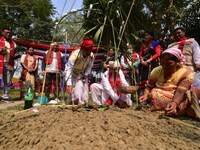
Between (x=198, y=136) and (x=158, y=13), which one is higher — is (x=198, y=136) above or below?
below

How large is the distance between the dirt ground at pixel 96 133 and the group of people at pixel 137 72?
26.8 inches

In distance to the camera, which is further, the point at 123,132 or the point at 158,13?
the point at 158,13

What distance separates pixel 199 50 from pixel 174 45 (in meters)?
0.38

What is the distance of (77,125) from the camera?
7.61ft

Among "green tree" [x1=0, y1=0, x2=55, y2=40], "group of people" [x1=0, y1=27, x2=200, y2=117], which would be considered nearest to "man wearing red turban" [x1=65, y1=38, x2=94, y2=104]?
"group of people" [x1=0, y1=27, x2=200, y2=117]

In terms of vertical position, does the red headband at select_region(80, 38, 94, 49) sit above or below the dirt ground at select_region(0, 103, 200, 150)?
above

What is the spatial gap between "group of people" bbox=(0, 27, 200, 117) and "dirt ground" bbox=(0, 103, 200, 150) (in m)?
0.68

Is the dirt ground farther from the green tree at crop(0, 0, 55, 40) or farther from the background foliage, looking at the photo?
the green tree at crop(0, 0, 55, 40)

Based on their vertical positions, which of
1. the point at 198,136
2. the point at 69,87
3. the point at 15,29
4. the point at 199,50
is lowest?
the point at 198,136

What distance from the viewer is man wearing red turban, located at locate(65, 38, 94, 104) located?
4.70 metres

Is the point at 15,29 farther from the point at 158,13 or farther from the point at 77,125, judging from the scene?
the point at 77,125

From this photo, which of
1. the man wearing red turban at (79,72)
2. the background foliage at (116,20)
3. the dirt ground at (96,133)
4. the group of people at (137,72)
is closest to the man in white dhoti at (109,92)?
the group of people at (137,72)

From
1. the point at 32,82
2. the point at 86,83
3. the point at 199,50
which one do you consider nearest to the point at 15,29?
the point at 32,82

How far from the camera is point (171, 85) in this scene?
12.2 ft
